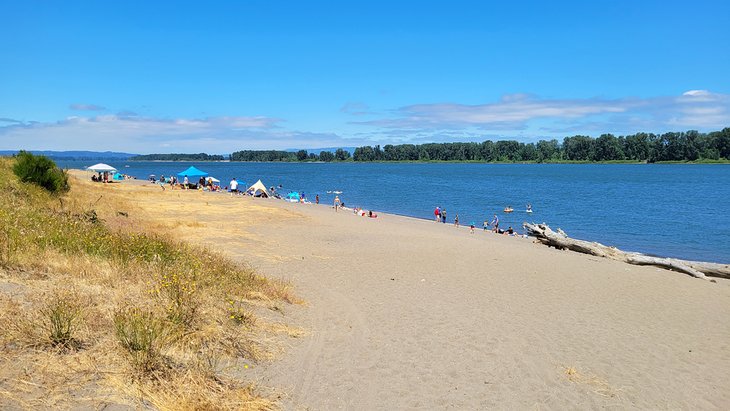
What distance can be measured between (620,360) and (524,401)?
2855 millimetres

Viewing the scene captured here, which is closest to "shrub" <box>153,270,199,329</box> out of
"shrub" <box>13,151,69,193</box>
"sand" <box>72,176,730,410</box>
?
"sand" <box>72,176,730,410</box>

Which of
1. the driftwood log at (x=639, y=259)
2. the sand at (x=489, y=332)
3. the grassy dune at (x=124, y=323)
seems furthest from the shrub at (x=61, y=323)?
the driftwood log at (x=639, y=259)

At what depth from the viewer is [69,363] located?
5176mm

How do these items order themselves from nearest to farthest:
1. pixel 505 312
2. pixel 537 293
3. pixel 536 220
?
pixel 505 312, pixel 537 293, pixel 536 220

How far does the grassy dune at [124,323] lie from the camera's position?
490cm

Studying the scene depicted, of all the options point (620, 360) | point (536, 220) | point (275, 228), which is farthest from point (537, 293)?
point (536, 220)

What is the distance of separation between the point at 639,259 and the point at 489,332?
1295cm

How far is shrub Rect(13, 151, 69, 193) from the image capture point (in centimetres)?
2159

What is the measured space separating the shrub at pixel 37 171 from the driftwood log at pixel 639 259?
2280 centimetres

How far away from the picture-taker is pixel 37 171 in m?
22.2

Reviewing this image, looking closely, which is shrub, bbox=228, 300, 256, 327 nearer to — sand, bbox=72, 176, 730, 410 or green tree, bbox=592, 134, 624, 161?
sand, bbox=72, 176, 730, 410

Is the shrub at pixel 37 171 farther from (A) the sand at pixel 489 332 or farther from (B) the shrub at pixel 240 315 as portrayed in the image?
(B) the shrub at pixel 240 315

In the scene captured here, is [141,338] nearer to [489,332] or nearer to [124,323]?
[124,323]

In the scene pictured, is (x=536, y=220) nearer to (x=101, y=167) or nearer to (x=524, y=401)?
(x=524, y=401)
